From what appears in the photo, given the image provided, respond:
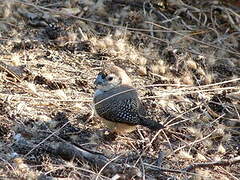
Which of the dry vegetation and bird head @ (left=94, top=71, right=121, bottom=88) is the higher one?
bird head @ (left=94, top=71, right=121, bottom=88)

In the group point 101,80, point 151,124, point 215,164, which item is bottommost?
point 215,164

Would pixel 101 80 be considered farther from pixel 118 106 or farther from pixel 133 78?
pixel 133 78

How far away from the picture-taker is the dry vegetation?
185 inches

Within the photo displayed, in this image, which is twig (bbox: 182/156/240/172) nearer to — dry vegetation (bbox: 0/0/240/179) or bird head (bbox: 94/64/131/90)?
dry vegetation (bbox: 0/0/240/179)

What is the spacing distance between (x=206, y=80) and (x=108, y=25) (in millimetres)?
1319

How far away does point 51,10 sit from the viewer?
6.88 m

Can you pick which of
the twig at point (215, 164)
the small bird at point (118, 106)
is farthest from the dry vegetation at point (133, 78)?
the small bird at point (118, 106)

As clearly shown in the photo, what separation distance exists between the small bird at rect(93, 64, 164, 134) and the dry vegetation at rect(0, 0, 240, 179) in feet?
0.74

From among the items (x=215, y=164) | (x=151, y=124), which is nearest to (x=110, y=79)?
(x=151, y=124)

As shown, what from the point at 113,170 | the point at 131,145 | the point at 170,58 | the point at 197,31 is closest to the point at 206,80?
the point at 170,58

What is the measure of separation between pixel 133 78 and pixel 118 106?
1.38m

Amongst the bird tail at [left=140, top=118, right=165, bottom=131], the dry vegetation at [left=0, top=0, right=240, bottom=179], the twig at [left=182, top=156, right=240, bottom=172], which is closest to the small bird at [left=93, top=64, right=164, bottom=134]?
the bird tail at [left=140, top=118, right=165, bottom=131]

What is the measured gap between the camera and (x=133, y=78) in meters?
6.45

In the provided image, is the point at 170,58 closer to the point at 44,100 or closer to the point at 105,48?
the point at 105,48
